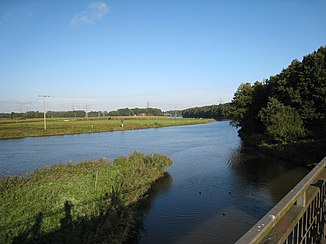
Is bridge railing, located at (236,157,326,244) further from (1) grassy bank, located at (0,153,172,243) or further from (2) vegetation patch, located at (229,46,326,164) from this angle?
(2) vegetation patch, located at (229,46,326,164)

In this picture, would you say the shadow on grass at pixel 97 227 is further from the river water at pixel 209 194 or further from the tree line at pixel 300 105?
the tree line at pixel 300 105

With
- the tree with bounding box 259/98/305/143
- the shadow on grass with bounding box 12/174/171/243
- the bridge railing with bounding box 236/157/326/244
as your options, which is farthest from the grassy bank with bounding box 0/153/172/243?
the tree with bounding box 259/98/305/143

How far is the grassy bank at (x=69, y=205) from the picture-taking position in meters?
9.05

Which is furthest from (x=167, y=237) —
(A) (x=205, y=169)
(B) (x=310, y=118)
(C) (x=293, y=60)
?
(C) (x=293, y=60)

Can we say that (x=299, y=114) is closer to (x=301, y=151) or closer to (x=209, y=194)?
(x=301, y=151)

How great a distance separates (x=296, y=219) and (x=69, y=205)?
390 inches

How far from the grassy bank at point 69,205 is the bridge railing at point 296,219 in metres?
8.00

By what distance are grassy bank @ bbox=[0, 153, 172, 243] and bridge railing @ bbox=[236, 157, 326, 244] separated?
26.3 feet


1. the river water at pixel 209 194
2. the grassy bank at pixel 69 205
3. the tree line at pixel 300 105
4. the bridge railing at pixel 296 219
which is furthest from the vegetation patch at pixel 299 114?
the bridge railing at pixel 296 219

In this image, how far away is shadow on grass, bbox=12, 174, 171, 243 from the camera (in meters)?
9.12

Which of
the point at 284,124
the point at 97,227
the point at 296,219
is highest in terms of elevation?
the point at 296,219

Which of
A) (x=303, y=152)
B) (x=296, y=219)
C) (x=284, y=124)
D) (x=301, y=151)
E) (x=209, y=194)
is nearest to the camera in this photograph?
(x=296, y=219)

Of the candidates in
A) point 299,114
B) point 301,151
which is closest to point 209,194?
point 301,151

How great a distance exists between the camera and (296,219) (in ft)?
8.04
